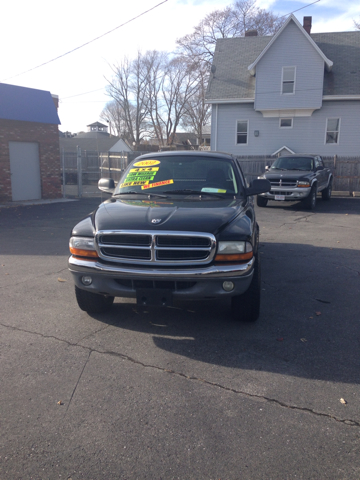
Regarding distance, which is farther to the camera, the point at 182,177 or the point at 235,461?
the point at 182,177

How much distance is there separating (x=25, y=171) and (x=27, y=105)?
2.72 m

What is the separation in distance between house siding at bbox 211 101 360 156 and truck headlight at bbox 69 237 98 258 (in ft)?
68.3

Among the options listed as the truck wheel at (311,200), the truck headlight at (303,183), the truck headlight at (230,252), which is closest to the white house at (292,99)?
the truck wheel at (311,200)

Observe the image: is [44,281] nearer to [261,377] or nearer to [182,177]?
[182,177]

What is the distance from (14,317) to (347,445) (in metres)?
3.55

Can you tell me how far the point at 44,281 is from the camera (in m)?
5.85

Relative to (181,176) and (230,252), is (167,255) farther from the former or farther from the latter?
(181,176)

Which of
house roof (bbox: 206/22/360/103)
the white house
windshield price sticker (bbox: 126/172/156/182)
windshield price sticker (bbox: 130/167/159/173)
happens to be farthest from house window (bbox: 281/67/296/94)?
windshield price sticker (bbox: 126/172/156/182)

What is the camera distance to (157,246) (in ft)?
12.3

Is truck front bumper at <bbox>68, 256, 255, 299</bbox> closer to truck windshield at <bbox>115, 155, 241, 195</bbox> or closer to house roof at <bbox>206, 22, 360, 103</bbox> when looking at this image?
truck windshield at <bbox>115, 155, 241, 195</bbox>

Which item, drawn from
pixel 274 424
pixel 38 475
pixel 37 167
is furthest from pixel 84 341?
pixel 37 167

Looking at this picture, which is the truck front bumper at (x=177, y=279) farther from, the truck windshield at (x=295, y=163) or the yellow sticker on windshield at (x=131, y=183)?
the truck windshield at (x=295, y=163)

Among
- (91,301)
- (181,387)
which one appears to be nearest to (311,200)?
(91,301)

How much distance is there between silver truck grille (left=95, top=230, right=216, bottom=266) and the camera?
369cm
